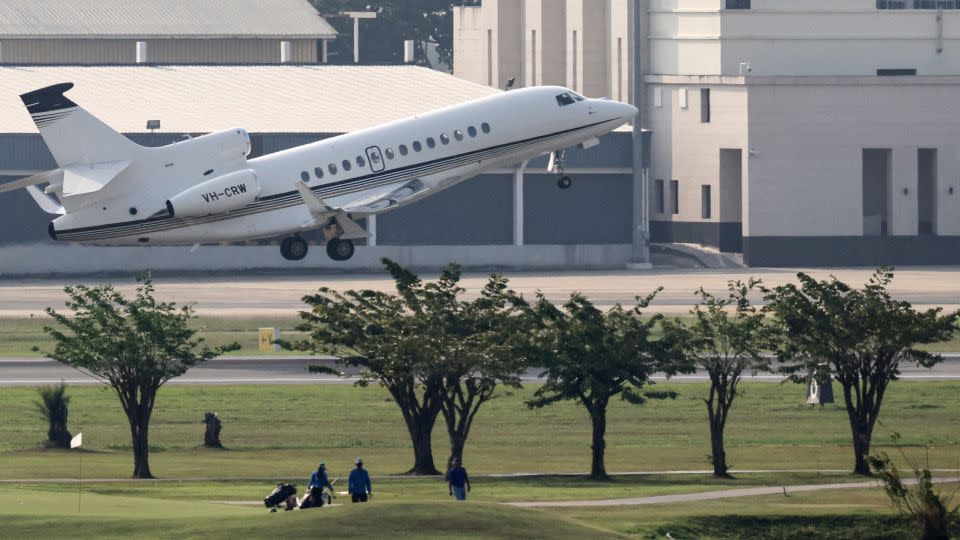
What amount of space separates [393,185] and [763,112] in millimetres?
36450

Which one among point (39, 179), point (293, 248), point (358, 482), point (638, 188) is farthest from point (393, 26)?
point (358, 482)

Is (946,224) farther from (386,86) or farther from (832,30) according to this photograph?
(386,86)

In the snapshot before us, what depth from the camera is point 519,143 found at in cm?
8550

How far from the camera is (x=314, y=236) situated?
11019 cm

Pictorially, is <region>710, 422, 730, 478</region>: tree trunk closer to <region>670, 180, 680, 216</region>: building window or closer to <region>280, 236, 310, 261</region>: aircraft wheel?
<region>280, 236, 310, 261</region>: aircraft wheel

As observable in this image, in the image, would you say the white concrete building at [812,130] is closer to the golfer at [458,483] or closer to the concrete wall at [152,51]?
the concrete wall at [152,51]

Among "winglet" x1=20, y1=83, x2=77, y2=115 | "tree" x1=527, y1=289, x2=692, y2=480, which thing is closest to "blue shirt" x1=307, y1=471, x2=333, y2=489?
"tree" x1=527, y1=289, x2=692, y2=480

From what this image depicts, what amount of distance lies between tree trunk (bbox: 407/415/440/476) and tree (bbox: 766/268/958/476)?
33.8ft

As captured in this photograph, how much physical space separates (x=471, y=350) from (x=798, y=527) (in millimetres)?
15088

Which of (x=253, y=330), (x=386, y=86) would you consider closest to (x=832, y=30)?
(x=386, y=86)

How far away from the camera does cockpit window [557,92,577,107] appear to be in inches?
3403

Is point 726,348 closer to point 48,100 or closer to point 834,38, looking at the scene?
point 48,100

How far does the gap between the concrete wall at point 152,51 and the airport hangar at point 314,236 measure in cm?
1935

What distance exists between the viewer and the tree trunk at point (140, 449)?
53.7m
